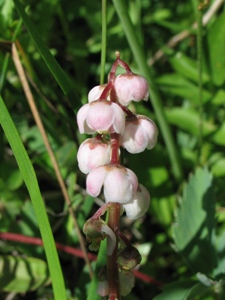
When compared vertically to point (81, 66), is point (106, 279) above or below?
below

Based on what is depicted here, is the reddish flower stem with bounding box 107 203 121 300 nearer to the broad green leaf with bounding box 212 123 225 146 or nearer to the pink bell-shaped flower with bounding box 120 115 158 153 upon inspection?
the pink bell-shaped flower with bounding box 120 115 158 153

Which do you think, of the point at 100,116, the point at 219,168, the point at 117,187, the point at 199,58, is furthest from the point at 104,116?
the point at 219,168

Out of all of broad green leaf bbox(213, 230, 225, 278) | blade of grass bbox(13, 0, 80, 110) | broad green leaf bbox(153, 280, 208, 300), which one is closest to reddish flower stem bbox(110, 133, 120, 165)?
blade of grass bbox(13, 0, 80, 110)

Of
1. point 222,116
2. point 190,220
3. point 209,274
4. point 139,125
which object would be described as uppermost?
point 139,125

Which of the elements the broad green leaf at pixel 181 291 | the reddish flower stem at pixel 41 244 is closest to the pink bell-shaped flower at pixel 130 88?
the broad green leaf at pixel 181 291

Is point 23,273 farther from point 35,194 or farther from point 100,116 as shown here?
point 100,116

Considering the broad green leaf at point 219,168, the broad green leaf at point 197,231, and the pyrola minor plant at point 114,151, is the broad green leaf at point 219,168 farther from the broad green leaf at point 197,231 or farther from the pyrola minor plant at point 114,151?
the pyrola minor plant at point 114,151

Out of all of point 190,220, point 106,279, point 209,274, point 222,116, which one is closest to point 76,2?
point 222,116

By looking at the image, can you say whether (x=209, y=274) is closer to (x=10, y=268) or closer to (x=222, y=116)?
(x=10, y=268)
